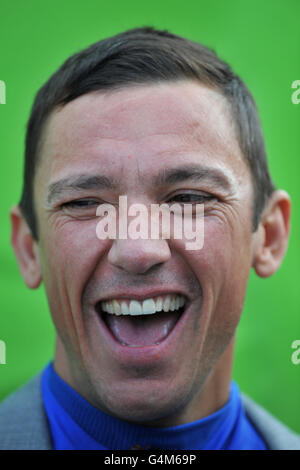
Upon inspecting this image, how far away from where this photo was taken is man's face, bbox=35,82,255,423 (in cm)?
152

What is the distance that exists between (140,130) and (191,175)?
191 millimetres

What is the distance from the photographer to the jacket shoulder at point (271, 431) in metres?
1.92

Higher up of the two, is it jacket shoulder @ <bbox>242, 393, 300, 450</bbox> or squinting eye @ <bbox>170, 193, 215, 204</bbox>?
squinting eye @ <bbox>170, 193, 215, 204</bbox>

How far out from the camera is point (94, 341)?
158 cm

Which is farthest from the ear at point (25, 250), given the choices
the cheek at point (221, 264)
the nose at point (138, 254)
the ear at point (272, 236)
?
the ear at point (272, 236)

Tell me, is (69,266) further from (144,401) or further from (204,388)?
(204,388)

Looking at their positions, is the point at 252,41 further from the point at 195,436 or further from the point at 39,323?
the point at 195,436

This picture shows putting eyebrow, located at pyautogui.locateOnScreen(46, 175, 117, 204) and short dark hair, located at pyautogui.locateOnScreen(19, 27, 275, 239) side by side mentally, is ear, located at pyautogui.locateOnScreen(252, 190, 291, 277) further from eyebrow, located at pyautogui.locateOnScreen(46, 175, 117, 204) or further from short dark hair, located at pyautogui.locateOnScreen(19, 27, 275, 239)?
eyebrow, located at pyautogui.locateOnScreen(46, 175, 117, 204)

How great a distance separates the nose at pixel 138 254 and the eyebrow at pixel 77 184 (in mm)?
176

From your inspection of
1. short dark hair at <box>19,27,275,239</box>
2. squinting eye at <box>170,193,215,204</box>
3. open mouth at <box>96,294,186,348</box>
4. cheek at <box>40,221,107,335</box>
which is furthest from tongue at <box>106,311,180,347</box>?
short dark hair at <box>19,27,275,239</box>

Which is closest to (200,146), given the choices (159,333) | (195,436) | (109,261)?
(109,261)
